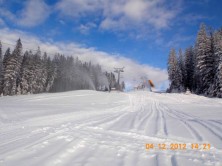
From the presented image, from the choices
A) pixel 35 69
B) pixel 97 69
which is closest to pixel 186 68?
pixel 35 69

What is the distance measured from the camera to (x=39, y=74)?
57.5 metres

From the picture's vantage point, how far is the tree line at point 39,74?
1892 inches

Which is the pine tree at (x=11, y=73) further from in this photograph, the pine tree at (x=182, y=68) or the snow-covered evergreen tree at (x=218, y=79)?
the snow-covered evergreen tree at (x=218, y=79)

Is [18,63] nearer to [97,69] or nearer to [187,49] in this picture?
[187,49]

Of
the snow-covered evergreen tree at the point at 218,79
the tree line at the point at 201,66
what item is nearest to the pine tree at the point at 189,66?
the tree line at the point at 201,66

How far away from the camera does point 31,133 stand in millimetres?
6586

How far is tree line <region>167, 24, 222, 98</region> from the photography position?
110ft

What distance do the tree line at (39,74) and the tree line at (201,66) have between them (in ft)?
66.0

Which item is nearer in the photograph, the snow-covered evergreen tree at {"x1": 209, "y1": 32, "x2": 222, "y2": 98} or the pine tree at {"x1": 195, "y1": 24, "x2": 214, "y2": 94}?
the snow-covered evergreen tree at {"x1": 209, "y1": 32, "x2": 222, "y2": 98}

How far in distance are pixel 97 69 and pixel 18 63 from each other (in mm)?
57459

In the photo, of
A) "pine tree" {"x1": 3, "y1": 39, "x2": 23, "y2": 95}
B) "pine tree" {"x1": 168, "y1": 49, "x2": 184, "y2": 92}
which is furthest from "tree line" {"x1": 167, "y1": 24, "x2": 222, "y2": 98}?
"pine tree" {"x1": 3, "y1": 39, "x2": 23, "y2": 95}

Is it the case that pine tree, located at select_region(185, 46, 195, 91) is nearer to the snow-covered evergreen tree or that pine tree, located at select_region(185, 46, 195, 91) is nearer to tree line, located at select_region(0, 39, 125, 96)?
the snow-covered evergreen tree

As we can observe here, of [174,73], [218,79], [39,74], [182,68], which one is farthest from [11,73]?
[182,68]

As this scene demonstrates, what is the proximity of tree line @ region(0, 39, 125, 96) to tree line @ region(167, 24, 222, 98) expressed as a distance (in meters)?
20.1
